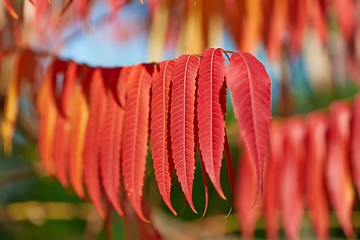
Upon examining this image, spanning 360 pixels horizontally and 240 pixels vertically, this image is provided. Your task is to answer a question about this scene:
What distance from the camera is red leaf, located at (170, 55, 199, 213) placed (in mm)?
722

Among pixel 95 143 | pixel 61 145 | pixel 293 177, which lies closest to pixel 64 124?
pixel 61 145

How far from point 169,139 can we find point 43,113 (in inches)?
16.8

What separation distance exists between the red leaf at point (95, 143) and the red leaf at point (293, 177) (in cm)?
54

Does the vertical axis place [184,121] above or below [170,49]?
below

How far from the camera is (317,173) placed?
135cm

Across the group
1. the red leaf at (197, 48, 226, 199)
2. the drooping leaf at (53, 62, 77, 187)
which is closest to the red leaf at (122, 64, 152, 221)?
the red leaf at (197, 48, 226, 199)

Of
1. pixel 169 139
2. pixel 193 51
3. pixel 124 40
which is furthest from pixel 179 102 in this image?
pixel 124 40

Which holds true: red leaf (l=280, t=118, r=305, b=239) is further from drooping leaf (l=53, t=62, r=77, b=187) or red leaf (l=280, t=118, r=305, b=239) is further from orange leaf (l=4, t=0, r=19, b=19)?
orange leaf (l=4, t=0, r=19, b=19)

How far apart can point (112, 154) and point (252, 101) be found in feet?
0.79

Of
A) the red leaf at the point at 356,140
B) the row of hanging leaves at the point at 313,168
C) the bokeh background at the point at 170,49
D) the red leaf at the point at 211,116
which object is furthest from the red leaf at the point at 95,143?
the red leaf at the point at 356,140

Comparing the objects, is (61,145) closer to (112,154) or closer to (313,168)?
(112,154)

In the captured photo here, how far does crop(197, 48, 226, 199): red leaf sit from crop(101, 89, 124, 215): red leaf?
0.18 meters

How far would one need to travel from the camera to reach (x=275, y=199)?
146 cm

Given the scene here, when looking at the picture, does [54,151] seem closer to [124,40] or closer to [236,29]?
[236,29]
